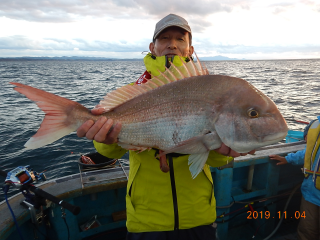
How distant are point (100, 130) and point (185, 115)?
2.75 ft

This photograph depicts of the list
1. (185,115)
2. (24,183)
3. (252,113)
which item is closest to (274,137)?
(252,113)

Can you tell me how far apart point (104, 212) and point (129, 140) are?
92.6 inches

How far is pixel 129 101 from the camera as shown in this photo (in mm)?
2232

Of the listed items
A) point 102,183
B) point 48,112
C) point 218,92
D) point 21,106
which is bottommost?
point 21,106

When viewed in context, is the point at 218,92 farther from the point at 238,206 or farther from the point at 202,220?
the point at 238,206

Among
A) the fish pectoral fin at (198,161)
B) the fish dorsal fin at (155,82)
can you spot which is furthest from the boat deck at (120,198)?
the fish pectoral fin at (198,161)

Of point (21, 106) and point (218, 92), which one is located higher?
point (218, 92)

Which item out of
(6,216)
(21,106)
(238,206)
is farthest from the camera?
(21,106)

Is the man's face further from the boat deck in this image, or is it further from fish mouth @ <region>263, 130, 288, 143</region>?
the boat deck

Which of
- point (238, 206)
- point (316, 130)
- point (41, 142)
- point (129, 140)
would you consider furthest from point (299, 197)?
point (41, 142)

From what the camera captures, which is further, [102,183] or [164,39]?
[102,183]

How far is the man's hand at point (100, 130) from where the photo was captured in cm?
212

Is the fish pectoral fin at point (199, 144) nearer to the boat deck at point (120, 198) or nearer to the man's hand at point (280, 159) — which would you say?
the boat deck at point (120, 198)

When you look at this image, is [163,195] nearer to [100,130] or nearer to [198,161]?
[198,161]
